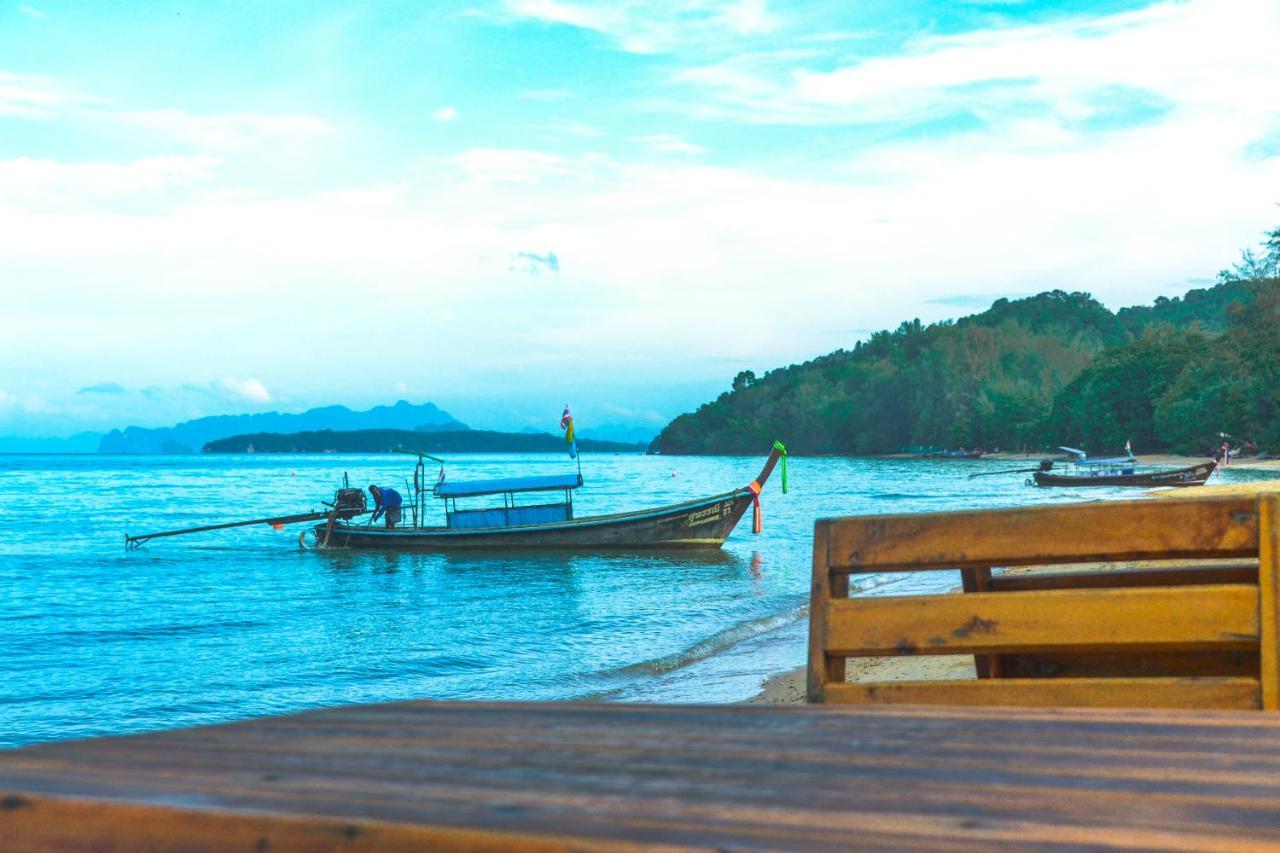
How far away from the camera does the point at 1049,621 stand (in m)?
2.73

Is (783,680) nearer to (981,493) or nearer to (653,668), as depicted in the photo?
(653,668)

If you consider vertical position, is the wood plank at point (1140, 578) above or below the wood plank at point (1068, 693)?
above

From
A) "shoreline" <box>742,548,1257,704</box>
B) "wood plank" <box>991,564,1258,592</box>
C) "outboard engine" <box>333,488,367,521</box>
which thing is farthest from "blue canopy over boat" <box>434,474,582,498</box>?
"wood plank" <box>991,564,1258,592</box>

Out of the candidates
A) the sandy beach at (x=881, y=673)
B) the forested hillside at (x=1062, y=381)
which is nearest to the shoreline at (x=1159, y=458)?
the forested hillside at (x=1062, y=381)

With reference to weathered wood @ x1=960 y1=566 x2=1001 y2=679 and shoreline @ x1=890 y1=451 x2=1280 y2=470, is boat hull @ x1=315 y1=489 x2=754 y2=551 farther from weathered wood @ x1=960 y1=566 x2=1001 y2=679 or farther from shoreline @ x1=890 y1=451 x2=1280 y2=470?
shoreline @ x1=890 y1=451 x2=1280 y2=470

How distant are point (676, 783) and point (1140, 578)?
2.04 m

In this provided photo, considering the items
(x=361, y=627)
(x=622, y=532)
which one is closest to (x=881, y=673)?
(x=361, y=627)

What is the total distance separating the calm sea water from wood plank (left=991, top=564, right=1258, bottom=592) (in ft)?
30.1

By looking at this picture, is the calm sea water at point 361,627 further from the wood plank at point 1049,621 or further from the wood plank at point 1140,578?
the wood plank at point 1049,621

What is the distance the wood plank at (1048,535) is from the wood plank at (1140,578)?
0.29m

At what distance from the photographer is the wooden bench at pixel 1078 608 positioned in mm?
2580

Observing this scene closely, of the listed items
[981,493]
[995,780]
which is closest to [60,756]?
[995,780]

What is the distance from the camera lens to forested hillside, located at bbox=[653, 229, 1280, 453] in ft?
251

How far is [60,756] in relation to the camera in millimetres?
1819
